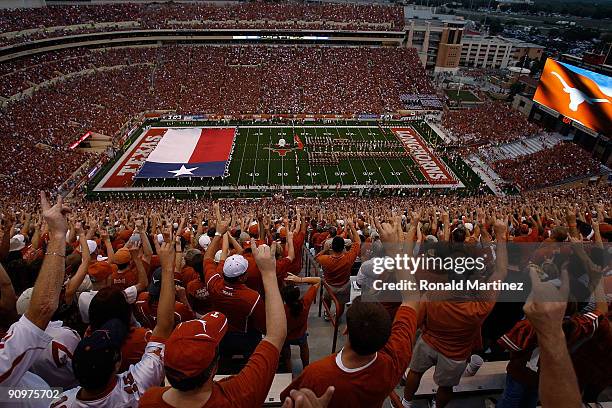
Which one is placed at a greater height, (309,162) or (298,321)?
(298,321)

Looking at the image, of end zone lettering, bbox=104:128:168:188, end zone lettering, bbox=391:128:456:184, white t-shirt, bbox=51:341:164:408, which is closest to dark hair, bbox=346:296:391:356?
white t-shirt, bbox=51:341:164:408

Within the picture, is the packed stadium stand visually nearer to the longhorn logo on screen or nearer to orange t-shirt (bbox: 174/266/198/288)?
orange t-shirt (bbox: 174/266/198/288)

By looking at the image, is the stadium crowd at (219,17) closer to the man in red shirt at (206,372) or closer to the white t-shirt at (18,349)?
the white t-shirt at (18,349)

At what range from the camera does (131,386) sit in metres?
2.49

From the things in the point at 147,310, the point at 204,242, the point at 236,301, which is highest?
Answer: the point at 236,301

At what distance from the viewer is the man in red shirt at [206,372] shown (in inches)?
81.2

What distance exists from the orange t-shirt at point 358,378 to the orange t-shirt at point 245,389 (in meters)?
0.30

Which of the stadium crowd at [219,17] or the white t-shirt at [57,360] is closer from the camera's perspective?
the white t-shirt at [57,360]

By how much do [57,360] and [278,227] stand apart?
7891 mm

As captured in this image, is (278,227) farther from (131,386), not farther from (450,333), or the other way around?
(131,386)

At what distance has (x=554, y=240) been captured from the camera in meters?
5.27

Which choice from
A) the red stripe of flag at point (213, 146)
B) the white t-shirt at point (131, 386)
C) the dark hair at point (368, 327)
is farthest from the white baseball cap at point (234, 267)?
the red stripe of flag at point (213, 146)

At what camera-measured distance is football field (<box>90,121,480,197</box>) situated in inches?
1006

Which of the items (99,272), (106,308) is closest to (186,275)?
(99,272)
